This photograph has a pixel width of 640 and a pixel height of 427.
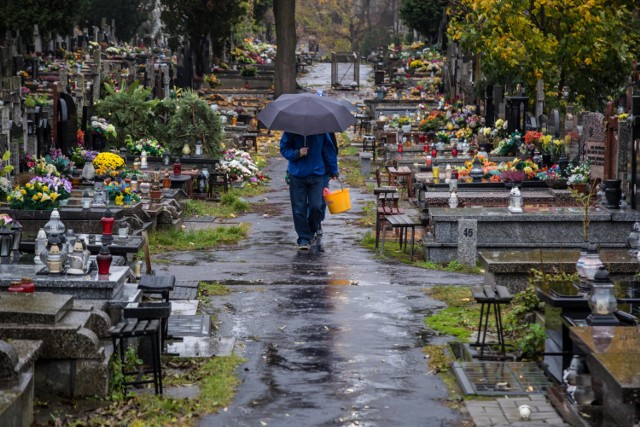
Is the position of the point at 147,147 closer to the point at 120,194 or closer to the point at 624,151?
the point at 120,194

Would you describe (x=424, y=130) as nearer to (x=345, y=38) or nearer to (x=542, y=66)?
(x=542, y=66)

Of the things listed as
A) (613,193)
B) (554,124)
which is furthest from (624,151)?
(554,124)

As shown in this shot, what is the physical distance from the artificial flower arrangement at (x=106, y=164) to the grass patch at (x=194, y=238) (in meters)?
3.10

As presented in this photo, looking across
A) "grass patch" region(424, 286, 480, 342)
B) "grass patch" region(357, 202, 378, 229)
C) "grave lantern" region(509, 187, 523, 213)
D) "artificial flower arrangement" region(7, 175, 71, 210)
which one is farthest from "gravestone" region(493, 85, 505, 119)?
"grass patch" region(424, 286, 480, 342)

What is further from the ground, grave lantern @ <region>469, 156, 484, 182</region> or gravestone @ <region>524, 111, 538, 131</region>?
gravestone @ <region>524, 111, 538, 131</region>

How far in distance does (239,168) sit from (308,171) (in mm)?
11041

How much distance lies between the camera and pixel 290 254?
18266 millimetres

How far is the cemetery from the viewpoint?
1003 cm

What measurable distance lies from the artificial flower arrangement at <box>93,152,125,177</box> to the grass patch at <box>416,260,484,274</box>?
7545 millimetres

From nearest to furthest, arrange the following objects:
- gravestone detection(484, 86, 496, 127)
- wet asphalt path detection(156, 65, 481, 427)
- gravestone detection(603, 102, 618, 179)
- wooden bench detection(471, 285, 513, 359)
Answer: wet asphalt path detection(156, 65, 481, 427), wooden bench detection(471, 285, 513, 359), gravestone detection(603, 102, 618, 179), gravestone detection(484, 86, 496, 127)

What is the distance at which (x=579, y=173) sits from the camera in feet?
70.5

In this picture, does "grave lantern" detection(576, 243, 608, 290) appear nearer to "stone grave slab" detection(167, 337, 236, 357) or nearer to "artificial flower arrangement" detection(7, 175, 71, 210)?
"stone grave slab" detection(167, 337, 236, 357)

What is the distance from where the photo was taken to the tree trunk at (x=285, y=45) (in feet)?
158

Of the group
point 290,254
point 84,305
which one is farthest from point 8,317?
point 290,254
